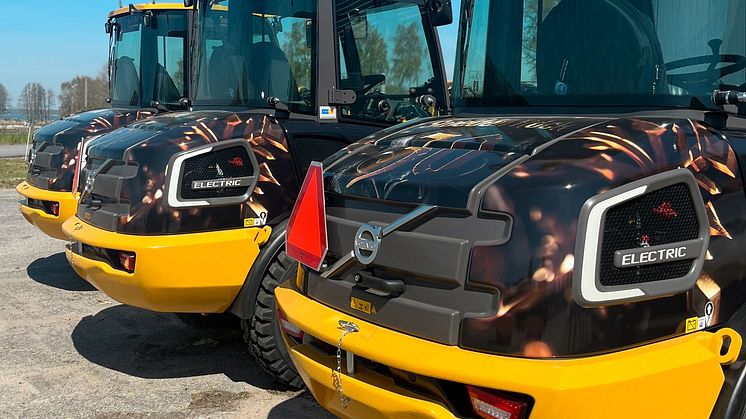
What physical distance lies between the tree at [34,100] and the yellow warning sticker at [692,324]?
147 ft

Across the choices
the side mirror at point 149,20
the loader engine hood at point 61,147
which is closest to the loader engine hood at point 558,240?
the loader engine hood at point 61,147

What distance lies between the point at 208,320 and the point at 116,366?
0.84 metres

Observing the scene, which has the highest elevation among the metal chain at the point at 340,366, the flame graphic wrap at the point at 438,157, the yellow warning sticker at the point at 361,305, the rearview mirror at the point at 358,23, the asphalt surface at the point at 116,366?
the rearview mirror at the point at 358,23

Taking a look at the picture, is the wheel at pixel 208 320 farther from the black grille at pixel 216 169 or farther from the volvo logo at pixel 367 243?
the volvo logo at pixel 367 243

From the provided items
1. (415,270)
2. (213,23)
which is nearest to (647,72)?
(415,270)

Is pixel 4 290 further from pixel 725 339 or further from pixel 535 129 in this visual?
pixel 725 339

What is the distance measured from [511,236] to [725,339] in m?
0.84

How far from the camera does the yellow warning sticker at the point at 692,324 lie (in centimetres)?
246

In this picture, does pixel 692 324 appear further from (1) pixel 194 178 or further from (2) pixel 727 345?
(1) pixel 194 178

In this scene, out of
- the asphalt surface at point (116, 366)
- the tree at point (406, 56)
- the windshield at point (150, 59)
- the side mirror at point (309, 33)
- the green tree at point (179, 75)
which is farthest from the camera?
the windshield at point (150, 59)

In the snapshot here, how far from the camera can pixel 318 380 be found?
9.48 ft

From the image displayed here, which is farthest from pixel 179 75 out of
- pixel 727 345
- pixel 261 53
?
pixel 727 345

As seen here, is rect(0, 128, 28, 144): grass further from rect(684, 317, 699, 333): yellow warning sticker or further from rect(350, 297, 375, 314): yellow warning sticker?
rect(684, 317, 699, 333): yellow warning sticker

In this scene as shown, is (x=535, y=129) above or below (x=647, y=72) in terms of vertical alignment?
below
